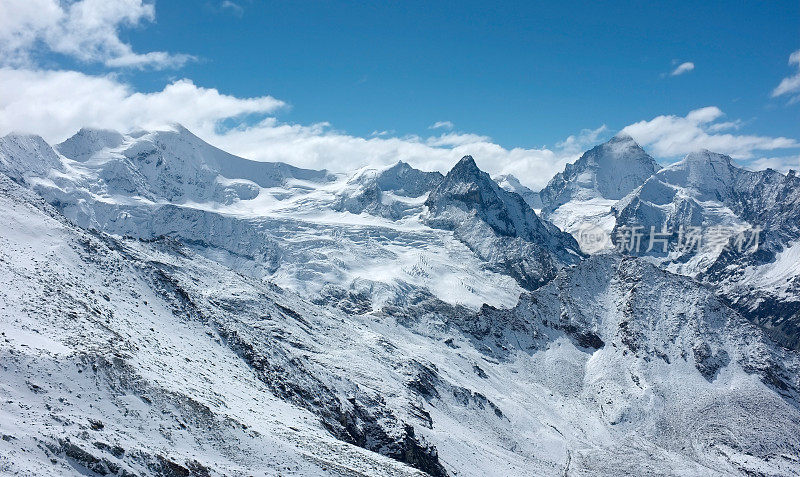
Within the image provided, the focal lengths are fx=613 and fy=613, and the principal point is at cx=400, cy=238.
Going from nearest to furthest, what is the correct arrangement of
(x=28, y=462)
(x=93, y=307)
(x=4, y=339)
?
(x=28, y=462)
(x=4, y=339)
(x=93, y=307)

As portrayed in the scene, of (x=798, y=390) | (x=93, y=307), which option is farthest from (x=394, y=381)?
(x=798, y=390)

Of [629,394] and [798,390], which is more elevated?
[798,390]

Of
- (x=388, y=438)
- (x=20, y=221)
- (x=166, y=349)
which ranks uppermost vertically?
(x=20, y=221)

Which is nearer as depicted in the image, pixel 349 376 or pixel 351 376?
pixel 349 376

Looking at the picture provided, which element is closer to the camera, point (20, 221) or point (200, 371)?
point (200, 371)

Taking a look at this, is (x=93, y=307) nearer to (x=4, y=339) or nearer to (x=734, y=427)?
(x=4, y=339)

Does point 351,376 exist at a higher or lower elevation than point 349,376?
lower

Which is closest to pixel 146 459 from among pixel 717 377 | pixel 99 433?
pixel 99 433

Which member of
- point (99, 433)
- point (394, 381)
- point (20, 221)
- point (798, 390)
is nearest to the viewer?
point (99, 433)
